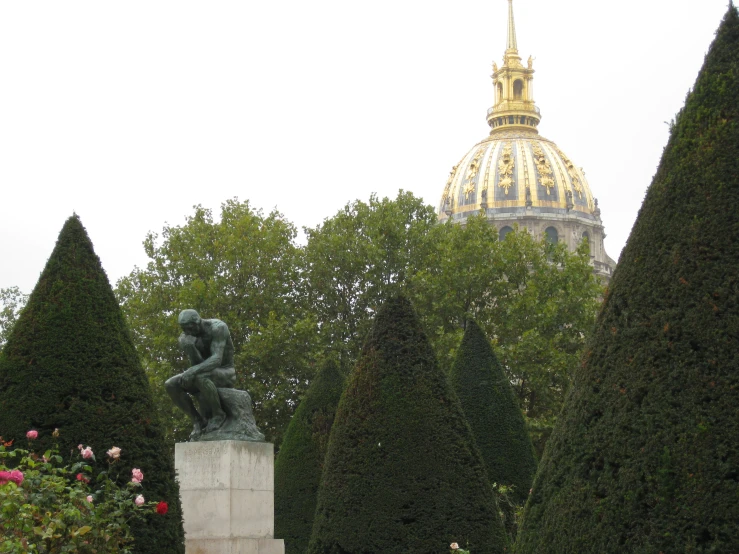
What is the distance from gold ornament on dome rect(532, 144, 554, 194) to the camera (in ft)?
400

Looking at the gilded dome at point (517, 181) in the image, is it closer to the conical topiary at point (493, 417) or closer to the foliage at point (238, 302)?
the foliage at point (238, 302)

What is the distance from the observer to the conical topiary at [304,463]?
21875 millimetres

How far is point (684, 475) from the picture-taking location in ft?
27.7

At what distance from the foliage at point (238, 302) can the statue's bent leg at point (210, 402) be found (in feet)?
60.4

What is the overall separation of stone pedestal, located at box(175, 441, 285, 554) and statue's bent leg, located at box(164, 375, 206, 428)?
1.81 feet

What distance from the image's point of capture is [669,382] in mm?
8766

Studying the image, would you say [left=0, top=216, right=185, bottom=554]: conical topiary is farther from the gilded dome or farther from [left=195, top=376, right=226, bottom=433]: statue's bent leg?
the gilded dome

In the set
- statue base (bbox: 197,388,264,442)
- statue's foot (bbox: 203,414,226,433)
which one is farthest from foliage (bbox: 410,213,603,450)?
statue's foot (bbox: 203,414,226,433)

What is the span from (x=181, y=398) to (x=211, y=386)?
616mm

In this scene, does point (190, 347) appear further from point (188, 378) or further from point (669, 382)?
point (669, 382)

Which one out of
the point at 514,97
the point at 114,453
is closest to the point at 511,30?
the point at 514,97

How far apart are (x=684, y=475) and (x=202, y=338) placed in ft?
27.8

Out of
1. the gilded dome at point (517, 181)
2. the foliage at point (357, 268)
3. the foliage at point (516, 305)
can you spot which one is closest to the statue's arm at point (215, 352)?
the foliage at point (516, 305)

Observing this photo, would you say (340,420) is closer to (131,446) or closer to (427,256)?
(131,446)
